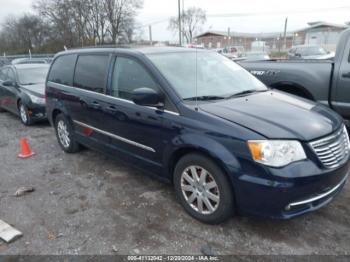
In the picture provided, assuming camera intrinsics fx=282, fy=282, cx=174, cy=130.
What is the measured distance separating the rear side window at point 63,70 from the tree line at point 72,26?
36.5 meters

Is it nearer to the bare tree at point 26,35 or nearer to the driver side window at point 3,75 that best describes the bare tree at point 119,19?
the bare tree at point 26,35

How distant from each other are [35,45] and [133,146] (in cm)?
5159

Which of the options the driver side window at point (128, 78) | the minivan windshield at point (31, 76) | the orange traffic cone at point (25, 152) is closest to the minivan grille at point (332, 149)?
the driver side window at point (128, 78)

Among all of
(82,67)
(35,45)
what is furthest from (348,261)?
(35,45)

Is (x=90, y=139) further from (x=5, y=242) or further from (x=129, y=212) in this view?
(x=5, y=242)

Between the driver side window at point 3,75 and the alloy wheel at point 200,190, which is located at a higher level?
the driver side window at point 3,75

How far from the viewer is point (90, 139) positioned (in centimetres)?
427

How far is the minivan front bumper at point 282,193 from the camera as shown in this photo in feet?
7.56

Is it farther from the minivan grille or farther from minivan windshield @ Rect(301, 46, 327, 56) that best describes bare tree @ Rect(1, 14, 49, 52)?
the minivan grille

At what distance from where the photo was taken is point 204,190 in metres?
2.78

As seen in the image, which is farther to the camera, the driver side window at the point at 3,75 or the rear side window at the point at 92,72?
the driver side window at the point at 3,75

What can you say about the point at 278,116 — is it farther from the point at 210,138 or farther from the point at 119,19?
the point at 119,19

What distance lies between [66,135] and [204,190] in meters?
3.13

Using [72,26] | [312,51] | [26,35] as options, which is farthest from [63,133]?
[26,35]
